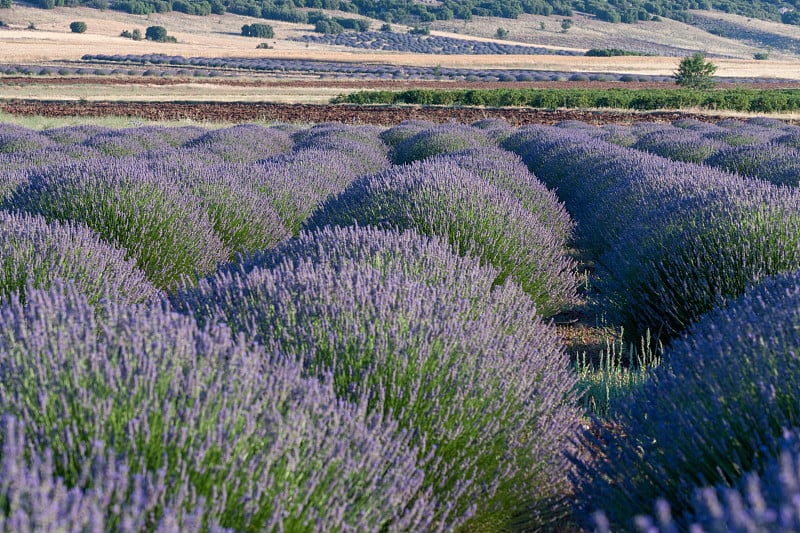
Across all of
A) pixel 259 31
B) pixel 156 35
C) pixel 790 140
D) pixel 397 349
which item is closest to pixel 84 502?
pixel 397 349

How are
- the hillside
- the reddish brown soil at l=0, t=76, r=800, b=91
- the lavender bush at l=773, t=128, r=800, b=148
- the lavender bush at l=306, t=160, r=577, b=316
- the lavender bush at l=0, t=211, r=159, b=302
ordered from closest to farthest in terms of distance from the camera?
the lavender bush at l=0, t=211, r=159, b=302 < the lavender bush at l=306, t=160, r=577, b=316 < the lavender bush at l=773, t=128, r=800, b=148 < the reddish brown soil at l=0, t=76, r=800, b=91 < the hillside

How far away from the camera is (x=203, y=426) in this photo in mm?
1772

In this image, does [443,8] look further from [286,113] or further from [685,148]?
[685,148]

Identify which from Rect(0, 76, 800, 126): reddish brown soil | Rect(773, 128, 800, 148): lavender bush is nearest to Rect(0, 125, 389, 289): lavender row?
Rect(773, 128, 800, 148): lavender bush

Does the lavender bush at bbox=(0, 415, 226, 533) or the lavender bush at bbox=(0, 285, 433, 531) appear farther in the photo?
the lavender bush at bbox=(0, 285, 433, 531)

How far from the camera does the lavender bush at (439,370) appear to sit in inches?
94.6

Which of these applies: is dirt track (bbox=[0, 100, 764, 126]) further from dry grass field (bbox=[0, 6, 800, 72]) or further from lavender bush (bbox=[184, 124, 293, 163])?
dry grass field (bbox=[0, 6, 800, 72])

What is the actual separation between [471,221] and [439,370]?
7.67 feet

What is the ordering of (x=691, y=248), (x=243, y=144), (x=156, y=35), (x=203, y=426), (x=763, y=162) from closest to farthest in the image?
(x=203, y=426) < (x=691, y=248) < (x=763, y=162) < (x=243, y=144) < (x=156, y=35)

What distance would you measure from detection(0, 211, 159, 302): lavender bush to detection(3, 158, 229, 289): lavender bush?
2.75 feet

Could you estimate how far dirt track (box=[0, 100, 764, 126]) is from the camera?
2431cm

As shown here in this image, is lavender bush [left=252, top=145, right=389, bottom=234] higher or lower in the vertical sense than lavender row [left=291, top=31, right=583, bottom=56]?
lower

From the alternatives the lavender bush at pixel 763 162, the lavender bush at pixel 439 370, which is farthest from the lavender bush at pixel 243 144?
the lavender bush at pixel 439 370

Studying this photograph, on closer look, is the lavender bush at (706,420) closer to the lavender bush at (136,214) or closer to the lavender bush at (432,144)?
the lavender bush at (136,214)
